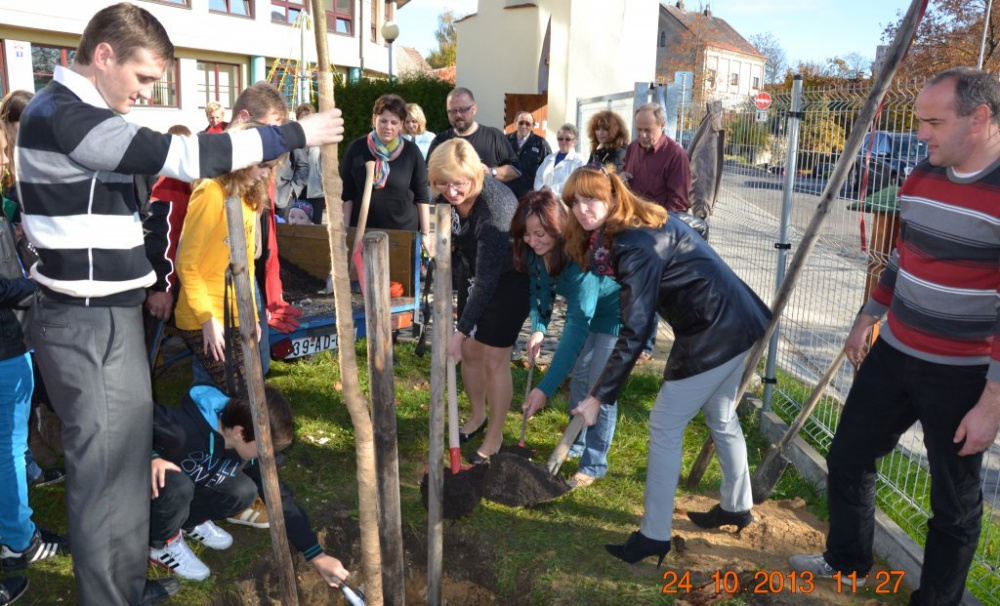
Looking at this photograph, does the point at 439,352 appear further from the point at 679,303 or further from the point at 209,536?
the point at 209,536

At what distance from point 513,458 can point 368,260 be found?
1.79 meters

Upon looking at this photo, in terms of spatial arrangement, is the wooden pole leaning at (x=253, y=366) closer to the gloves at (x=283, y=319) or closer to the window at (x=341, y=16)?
the gloves at (x=283, y=319)

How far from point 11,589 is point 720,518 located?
3074 millimetres

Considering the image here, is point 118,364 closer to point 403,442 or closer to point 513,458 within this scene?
point 513,458

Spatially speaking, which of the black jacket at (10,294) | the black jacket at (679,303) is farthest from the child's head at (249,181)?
the black jacket at (679,303)

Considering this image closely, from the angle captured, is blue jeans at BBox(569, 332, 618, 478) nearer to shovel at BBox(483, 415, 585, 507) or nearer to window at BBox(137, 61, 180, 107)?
shovel at BBox(483, 415, 585, 507)

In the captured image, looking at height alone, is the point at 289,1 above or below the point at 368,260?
above

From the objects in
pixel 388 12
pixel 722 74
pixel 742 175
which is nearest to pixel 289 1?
pixel 388 12

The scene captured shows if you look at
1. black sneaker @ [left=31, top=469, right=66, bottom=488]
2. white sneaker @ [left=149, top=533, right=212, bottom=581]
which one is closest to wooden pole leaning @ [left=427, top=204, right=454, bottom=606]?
white sneaker @ [left=149, top=533, right=212, bottom=581]

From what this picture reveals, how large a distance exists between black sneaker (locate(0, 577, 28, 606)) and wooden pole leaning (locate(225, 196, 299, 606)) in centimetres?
124

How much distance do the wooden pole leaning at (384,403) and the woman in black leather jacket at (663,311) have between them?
84 cm

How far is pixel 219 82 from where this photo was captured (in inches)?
1054

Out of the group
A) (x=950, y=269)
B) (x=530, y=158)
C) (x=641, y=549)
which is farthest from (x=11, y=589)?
(x=530, y=158)

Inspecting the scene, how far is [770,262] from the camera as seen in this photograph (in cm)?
606
